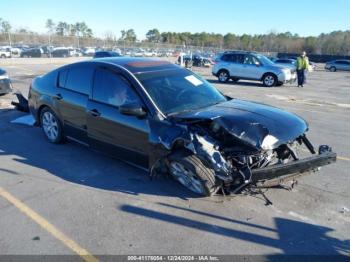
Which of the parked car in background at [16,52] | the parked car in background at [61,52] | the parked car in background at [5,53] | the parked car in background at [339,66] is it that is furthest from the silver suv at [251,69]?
the parked car in background at [16,52]

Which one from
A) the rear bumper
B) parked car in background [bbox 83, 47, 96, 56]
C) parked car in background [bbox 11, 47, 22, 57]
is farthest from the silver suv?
parked car in background [bbox 83, 47, 96, 56]

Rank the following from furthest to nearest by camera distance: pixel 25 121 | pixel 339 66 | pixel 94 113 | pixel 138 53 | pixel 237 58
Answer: pixel 138 53 < pixel 339 66 < pixel 237 58 < pixel 25 121 < pixel 94 113

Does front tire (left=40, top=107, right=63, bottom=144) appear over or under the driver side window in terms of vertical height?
under

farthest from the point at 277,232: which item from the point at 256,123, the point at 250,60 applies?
the point at 250,60

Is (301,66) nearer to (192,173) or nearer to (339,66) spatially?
(192,173)

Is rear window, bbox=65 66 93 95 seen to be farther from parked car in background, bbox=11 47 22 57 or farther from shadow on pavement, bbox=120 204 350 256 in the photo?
parked car in background, bbox=11 47 22 57

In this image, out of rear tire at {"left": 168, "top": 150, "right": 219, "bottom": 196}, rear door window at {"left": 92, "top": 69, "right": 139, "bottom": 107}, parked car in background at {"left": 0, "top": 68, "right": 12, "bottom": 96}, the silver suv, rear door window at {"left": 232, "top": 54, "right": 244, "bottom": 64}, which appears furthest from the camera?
rear door window at {"left": 232, "top": 54, "right": 244, "bottom": 64}

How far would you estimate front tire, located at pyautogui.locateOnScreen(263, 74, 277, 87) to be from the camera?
18.8m

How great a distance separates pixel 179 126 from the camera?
4445mm

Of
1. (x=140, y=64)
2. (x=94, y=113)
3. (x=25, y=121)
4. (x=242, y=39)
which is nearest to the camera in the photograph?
(x=94, y=113)

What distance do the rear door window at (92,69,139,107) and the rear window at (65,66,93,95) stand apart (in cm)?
19

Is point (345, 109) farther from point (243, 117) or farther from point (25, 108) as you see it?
point (25, 108)

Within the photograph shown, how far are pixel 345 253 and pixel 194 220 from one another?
1553mm

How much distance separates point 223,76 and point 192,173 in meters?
16.4
